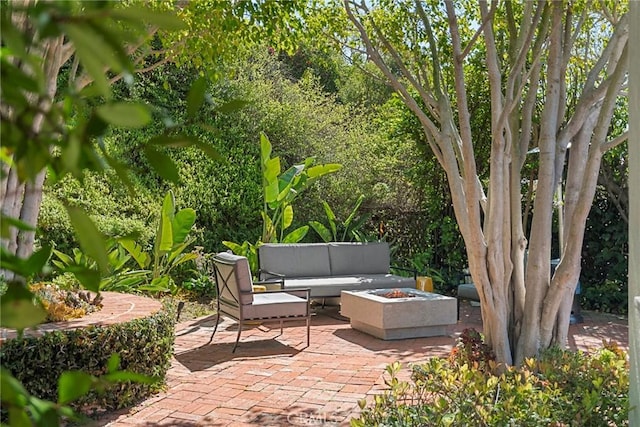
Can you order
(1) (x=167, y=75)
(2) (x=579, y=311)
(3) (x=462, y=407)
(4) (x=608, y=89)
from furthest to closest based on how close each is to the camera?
(1) (x=167, y=75)
(2) (x=579, y=311)
(4) (x=608, y=89)
(3) (x=462, y=407)

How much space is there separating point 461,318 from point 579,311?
60.0 inches

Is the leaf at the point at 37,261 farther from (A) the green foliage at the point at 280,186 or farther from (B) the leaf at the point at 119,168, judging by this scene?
(A) the green foliage at the point at 280,186

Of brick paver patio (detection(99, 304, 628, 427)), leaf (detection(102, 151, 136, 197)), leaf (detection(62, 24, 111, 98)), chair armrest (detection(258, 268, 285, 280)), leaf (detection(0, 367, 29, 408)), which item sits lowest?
brick paver patio (detection(99, 304, 628, 427))

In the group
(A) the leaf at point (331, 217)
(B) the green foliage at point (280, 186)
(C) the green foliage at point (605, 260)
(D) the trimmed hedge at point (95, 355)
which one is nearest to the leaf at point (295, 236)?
(B) the green foliage at point (280, 186)

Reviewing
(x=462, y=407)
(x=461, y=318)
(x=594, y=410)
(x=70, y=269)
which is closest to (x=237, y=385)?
(x=462, y=407)

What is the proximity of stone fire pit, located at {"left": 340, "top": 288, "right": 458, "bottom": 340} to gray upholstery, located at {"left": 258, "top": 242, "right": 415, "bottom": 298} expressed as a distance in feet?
3.72

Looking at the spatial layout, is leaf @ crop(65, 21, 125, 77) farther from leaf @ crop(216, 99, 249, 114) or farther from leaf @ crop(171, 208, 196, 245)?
leaf @ crop(171, 208, 196, 245)

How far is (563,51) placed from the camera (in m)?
4.77

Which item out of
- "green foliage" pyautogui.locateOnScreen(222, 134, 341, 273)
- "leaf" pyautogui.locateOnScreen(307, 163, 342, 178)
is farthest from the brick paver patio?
"leaf" pyautogui.locateOnScreen(307, 163, 342, 178)

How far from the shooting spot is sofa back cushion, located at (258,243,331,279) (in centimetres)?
928

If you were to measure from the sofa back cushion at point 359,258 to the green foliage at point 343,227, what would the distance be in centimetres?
108

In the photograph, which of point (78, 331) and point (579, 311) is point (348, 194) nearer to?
point (579, 311)

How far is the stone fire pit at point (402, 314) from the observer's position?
7.18 m

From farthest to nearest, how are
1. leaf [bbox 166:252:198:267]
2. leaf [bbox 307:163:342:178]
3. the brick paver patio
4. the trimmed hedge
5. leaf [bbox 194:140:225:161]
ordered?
1. leaf [bbox 307:163:342:178]
2. leaf [bbox 166:252:198:267]
3. the brick paver patio
4. the trimmed hedge
5. leaf [bbox 194:140:225:161]
